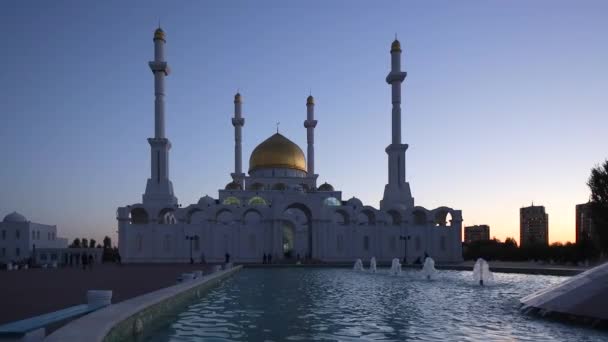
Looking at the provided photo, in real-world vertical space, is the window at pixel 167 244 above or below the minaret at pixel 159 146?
below

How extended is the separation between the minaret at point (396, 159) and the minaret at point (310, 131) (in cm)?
1706

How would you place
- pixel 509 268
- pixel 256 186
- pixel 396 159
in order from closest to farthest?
pixel 509 268 < pixel 396 159 < pixel 256 186

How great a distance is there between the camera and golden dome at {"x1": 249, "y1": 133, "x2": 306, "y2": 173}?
58844 millimetres

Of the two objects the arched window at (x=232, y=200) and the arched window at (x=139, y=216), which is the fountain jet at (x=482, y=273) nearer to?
the arched window at (x=139, y=216)

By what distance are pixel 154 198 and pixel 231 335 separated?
125 feet

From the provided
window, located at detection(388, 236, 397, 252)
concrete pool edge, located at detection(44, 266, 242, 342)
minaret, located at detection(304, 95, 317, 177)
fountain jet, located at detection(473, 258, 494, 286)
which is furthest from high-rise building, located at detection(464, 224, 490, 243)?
concrete pool edge, located at detection(44, 266, 242, 342)

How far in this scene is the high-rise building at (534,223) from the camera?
11250cm

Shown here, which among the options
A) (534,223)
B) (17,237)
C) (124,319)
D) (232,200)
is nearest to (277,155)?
(232,200)

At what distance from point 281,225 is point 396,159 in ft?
41.7

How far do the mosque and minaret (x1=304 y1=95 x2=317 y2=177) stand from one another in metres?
12.3

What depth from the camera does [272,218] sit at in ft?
139

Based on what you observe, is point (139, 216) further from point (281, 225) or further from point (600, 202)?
point (600, 202)

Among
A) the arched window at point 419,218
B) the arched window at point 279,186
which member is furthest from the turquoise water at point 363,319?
the arched window at point 279,186

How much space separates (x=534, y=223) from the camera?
11525 centimetres
